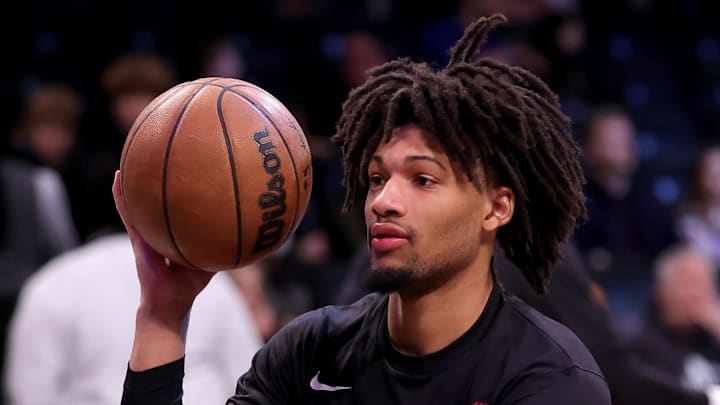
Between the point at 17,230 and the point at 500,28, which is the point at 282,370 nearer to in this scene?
the point at 17,230

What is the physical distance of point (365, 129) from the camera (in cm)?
233

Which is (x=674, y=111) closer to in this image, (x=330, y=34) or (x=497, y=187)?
(x=330, y=34)

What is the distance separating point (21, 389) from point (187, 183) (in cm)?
197

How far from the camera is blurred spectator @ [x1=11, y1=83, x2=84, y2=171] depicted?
250 inches

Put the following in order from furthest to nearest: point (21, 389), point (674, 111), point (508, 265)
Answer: point (674, 111), point (21, 389), point (508, 265)

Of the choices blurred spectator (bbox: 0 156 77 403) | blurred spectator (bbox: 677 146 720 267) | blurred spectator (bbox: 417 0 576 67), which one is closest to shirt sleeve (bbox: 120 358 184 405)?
blurred spectator (bbox: 0 156 77 403)

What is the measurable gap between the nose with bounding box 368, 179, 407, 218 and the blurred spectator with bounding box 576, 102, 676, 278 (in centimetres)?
499

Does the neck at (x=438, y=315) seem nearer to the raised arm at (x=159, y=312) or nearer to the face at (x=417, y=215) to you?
the face at (x=417, y=215)

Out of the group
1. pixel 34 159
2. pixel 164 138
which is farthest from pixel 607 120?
pixel 164 138

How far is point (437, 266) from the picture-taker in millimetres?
2238

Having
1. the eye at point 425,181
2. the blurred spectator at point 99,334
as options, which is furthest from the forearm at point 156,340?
the blurred spectator at point 99,334

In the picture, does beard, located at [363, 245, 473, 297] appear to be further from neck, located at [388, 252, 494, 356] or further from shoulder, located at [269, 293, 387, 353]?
shoulder, located at [269, 293, 387, 353]

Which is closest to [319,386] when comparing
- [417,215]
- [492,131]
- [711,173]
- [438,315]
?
[438,315]

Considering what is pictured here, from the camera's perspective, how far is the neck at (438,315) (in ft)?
7.44
